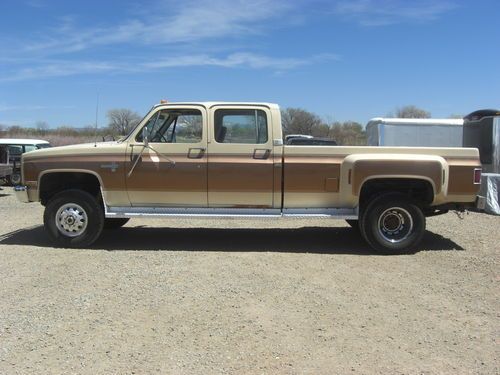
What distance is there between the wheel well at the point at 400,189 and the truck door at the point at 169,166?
237 cm

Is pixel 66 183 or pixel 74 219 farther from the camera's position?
pixel 66 183

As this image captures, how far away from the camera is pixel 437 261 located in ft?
23.3

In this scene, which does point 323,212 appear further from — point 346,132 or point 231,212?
point 346,132

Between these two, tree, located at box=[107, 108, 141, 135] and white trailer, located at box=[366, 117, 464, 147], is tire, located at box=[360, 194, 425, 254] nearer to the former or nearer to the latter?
tree, located at box=[107, 108, 141, 135]

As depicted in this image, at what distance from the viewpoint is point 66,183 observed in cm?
798

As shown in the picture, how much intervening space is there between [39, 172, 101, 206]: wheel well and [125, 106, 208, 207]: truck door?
28.3 inches

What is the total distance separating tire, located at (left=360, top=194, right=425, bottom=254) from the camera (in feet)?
24.6

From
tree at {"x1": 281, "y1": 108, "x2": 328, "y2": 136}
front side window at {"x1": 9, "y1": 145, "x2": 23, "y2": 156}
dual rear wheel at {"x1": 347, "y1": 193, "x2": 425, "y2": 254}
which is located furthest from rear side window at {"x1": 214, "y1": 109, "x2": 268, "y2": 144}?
tree at {"x1": 281, "y1": 108, "x2": 328, "y2": 136}

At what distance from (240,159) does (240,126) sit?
1.79ft

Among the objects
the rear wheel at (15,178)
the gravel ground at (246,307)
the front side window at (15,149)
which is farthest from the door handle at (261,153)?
the front side window at (15,149)

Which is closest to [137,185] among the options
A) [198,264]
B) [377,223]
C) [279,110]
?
[198,264]

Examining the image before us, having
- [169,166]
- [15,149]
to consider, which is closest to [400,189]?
[169,166]

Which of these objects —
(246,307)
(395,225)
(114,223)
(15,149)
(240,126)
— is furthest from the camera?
(15,149)

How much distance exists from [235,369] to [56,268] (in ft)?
11.7
